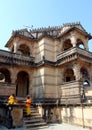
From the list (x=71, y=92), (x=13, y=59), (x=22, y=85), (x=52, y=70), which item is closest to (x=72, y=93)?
(x=71, y=92)

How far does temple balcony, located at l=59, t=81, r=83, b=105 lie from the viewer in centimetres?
1539

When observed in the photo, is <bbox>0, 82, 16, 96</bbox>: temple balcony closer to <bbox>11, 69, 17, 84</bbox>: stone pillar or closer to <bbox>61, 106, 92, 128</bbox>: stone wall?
A: <bbox>11, 69, 17, 84</bbox>: stone pillar

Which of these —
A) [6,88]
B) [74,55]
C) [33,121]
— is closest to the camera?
[33,121]

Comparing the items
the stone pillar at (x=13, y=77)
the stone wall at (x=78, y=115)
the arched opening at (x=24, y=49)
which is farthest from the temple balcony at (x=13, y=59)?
the stone wall at (x=78, y=115)

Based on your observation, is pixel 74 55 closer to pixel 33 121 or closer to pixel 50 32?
pixel 50 32

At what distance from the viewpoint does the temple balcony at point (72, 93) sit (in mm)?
15393

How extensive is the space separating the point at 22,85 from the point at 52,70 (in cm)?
544

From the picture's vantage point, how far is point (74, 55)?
1778 centimetres

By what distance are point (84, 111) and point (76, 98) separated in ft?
8.08

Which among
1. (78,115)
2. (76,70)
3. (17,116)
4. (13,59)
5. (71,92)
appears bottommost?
(78,115)

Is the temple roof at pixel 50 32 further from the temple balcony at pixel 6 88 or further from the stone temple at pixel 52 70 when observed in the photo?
the temple balcony at pixel 6 88

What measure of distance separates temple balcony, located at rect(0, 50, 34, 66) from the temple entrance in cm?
254

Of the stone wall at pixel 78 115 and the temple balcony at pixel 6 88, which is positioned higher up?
the temple balcony at pixel 6 88

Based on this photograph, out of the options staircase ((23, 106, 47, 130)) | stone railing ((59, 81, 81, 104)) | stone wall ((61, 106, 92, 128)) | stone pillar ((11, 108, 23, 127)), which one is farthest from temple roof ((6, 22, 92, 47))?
stone pillar ((11, 108, 23, 127))
